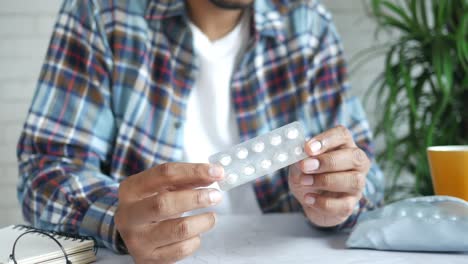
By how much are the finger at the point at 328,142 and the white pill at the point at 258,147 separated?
6cm

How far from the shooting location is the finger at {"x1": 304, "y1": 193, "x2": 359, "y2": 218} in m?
0.78

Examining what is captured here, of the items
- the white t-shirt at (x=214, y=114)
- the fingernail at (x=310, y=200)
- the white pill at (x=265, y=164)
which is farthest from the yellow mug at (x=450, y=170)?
the white t-shirt at (x=214, y=114)

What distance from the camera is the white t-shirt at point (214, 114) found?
1182mm

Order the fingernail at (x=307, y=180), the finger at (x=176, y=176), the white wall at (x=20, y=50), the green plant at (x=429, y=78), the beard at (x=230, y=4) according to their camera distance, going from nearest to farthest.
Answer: the finger at (x=176, y=176) → the fingernail at (x=307, y=180) → the beard at (x=230, y=4) → the green plant at (x=429, y=78) → the white wall at (x=20, y=50)

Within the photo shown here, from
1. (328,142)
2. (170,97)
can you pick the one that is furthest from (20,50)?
(328,142)

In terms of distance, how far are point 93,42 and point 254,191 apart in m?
0.45

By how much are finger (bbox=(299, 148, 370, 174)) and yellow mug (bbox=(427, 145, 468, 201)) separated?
140 mm

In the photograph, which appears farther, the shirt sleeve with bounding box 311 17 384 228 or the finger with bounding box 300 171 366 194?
the shirt sleeve with bounding box 311 17 384 228

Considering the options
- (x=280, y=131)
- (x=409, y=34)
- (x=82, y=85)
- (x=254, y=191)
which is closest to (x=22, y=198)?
(x=82, y=85)

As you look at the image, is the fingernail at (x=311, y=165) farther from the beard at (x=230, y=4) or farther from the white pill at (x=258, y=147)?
the beard at (x=230, y=4)

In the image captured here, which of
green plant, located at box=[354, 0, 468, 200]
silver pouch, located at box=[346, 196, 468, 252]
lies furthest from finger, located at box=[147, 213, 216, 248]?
green plant, located at box=[354, 0, 468, 200]

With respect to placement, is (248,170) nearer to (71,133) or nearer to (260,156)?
(260,156)

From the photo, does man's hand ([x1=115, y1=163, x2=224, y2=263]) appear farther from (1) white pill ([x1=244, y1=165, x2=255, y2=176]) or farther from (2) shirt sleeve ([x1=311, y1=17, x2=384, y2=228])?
(2) shirt sleeve ([x1=311, y1=17, x2=384, y2=228])

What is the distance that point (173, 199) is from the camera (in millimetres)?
622
